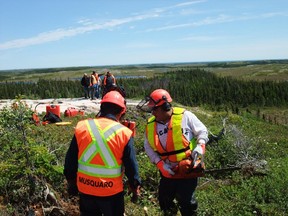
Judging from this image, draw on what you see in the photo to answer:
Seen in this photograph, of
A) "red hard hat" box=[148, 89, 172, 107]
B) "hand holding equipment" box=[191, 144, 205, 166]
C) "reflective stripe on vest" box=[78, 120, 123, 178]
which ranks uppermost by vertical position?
"red hard hat" box=[148, 89, 172, 107]

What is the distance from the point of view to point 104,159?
3.17 meters

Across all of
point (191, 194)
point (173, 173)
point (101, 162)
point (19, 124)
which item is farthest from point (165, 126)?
point (19, 124)

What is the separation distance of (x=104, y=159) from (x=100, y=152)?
0.26ft

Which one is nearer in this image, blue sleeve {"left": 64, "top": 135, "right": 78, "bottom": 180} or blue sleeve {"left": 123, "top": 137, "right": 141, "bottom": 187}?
blue sleeve {"left": 123, "top": 137, "right": 141, "bottom": 187}

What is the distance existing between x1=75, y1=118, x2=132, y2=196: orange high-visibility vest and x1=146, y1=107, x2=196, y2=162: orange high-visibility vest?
90 cm

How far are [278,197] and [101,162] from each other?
3431 mm

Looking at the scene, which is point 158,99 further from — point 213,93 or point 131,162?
point 213,93

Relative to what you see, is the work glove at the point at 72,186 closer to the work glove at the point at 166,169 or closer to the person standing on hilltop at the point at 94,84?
the work glove at the point at 166,169

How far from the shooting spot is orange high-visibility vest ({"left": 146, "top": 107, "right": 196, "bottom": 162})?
4.00 metres

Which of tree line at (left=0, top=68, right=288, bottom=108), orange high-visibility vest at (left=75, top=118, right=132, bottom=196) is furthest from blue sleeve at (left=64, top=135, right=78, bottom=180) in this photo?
tree line at (left=0, top=68, right=288, bottom=108)

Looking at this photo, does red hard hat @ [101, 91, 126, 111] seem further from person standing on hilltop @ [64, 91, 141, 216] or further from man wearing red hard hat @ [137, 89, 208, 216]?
man wearing red hard hat @ [137, 89, 208, 216]

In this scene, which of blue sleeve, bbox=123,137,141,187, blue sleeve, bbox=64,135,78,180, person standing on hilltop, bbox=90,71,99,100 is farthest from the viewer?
person standing on hilltop, bbox=90,71,99,100

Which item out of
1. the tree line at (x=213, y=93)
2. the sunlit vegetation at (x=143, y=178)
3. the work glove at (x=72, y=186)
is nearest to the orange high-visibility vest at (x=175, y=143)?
the work glove at (x=72, y=186)

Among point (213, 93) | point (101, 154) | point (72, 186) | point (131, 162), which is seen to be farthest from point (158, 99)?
point (213, 93)
